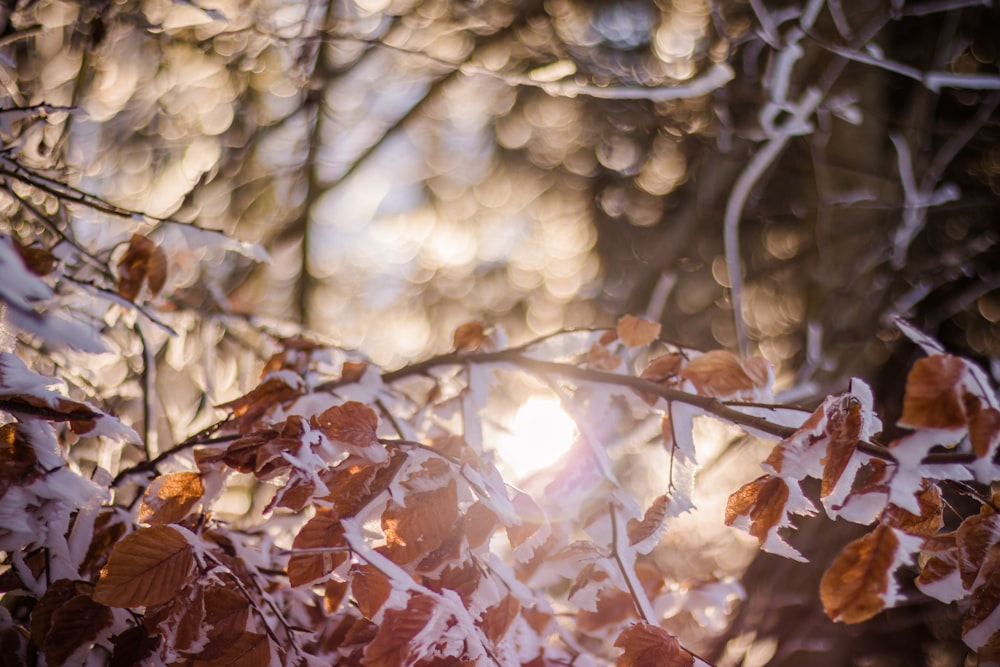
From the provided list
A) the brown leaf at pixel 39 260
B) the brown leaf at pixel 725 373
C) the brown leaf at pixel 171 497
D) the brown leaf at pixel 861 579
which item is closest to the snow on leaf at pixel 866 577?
the brown leaf at pixel 861 579

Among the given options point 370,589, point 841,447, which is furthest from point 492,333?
point 841,447

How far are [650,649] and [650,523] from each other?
23 centimetres

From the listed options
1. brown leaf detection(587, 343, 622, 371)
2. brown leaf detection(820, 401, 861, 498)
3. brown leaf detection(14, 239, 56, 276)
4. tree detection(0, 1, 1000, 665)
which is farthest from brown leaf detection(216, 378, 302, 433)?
brown leaf detection(820, 401, 861, 498)

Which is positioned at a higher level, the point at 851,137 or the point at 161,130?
the point at 161,130

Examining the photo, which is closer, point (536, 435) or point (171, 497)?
point (171, 497)

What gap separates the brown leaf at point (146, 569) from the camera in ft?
2.68

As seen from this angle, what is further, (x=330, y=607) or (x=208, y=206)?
(x=208, y=206)

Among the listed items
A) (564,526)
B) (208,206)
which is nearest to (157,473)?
(564,526)

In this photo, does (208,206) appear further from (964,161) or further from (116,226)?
(964,161)

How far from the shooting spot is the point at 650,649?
0.92 meters

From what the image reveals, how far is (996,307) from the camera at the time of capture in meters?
3.29

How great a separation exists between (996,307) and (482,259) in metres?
3.60

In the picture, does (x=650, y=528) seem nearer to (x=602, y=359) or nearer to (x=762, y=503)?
(x=762, y=503)

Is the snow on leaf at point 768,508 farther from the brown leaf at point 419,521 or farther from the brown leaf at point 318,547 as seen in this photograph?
the brown leaf at point 318,547
